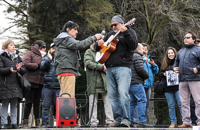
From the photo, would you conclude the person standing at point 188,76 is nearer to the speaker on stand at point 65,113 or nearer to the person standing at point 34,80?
the speaker on stand at point 65,113

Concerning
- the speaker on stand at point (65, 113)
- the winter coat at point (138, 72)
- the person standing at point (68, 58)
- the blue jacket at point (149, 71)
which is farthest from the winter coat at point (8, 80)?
the blue jacket at point (149, 71)

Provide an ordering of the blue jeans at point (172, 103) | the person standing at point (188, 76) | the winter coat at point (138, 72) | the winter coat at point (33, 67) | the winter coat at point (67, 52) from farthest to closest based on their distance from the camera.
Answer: the winter coat at point (33, 67) → the blue jeans at point (172, 103) → the winter coat at point (138, 72) → the person standing at point (188, 76) → the winter coat at point (67, 52)

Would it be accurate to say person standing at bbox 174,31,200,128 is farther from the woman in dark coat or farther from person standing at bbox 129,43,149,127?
the woman in dark coat

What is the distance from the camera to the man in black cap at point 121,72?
6758 millimetres

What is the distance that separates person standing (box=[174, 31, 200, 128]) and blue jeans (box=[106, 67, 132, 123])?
1.52 m

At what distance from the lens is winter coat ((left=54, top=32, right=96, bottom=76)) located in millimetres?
7449

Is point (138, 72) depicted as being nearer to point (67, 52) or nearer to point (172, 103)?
point (172, 103)

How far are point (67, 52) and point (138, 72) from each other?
1888mm

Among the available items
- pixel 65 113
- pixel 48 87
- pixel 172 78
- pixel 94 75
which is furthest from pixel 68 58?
pixel 172 78

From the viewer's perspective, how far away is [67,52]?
7.61 metres

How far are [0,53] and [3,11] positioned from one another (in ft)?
30.0

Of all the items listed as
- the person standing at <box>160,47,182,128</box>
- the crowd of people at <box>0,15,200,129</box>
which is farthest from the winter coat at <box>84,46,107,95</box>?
the person standing at <box>160,47,182,128</box>

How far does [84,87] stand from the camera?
15.8 m

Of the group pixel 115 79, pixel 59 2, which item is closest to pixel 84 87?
pixel 59 2
